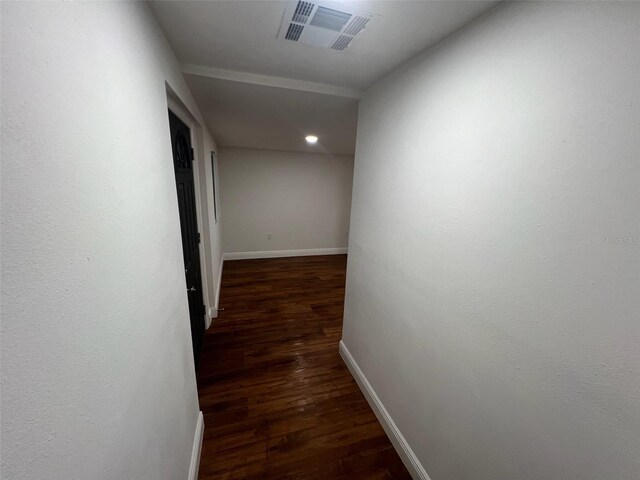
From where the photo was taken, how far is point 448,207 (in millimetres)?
1185

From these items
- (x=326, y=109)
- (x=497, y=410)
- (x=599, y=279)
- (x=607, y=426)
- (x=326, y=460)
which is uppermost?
(x=326, y=109)

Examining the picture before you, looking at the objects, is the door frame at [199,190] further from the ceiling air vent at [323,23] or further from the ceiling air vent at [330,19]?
the ceiling air vent at [330,19]

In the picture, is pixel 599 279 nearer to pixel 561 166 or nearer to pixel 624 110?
pixel 561 166

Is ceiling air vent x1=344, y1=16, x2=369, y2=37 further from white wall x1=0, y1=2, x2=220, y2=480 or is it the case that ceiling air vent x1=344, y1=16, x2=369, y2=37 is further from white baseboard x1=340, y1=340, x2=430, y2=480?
white baseboard x1=340, y1=340, x2=430, y2=480

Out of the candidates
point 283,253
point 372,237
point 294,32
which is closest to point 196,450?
point 372,237

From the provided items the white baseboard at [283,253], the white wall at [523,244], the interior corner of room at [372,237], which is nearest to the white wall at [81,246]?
the interior corner of room at [372,237]

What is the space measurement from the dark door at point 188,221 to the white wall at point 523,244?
1.50 meters

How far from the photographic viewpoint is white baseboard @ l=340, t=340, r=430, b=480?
1.45 m

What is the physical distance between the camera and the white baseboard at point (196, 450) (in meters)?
1.36

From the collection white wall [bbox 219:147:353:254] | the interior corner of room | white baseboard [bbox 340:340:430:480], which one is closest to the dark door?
the interior corner of room

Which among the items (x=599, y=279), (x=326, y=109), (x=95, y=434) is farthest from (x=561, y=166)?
(x=326, y=109)

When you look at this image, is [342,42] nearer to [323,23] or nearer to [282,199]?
[323,23]

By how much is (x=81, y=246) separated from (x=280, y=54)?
132 cm

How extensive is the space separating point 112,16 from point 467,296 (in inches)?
60.8
